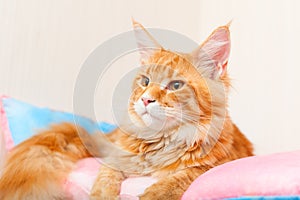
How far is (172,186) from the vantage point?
3.59 ft

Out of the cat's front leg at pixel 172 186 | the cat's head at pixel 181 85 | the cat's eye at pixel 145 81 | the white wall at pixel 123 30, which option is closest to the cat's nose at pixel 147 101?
the cat's head at pixel 181 85

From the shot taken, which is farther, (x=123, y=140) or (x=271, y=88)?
(x=271, y=88)

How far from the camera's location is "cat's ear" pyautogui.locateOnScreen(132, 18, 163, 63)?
4.39ft

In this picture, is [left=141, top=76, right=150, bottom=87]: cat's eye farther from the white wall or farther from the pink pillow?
the white wall

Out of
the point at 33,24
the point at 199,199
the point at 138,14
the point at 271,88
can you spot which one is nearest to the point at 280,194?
the point at 199,199

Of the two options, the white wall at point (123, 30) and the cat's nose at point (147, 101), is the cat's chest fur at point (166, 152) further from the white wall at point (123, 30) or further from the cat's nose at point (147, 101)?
the white wall at point (123, 30)

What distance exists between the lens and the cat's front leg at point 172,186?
1049mm

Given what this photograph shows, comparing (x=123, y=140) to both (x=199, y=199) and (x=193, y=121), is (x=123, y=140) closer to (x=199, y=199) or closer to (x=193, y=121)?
(x=193, y=121)

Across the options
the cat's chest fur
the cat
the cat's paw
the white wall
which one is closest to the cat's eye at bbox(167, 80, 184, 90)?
the cat

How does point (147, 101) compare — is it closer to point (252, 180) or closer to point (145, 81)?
point (145, 81)

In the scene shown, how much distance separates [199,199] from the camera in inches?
35.7

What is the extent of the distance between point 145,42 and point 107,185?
1.65 ft

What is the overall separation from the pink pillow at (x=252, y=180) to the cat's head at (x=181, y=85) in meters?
0.27

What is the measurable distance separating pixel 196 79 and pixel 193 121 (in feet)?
0.45
